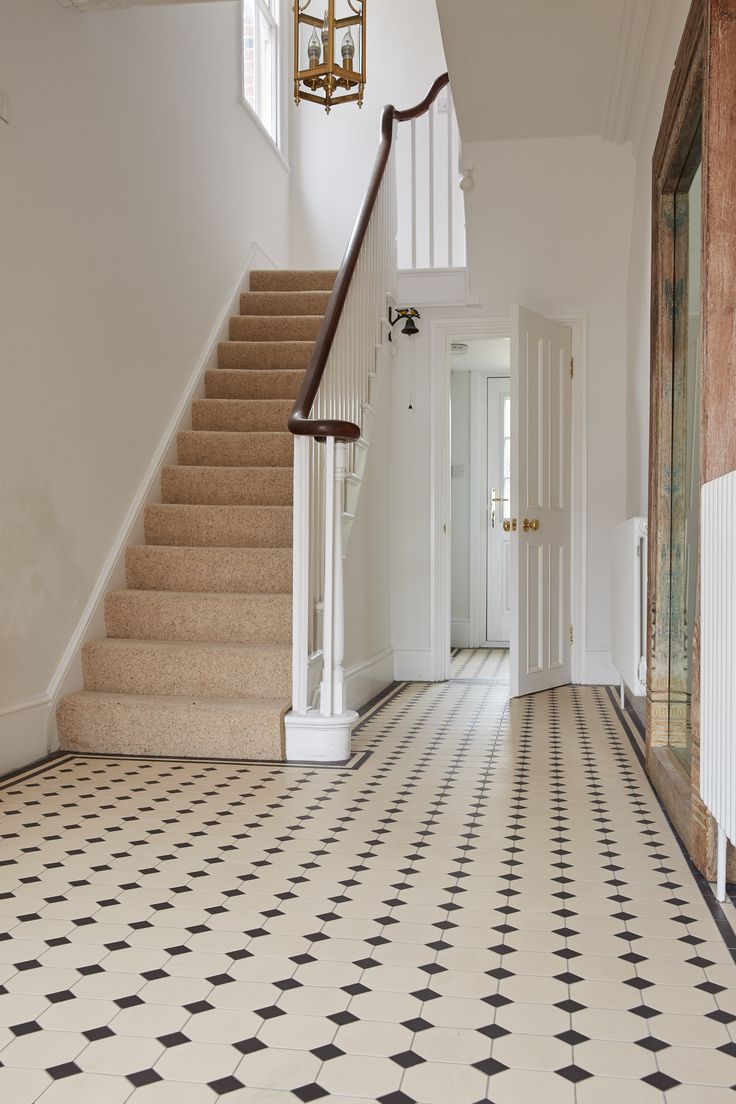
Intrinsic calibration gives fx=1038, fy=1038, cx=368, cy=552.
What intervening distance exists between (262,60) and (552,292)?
3382 mm

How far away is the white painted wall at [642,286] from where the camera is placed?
427 cm

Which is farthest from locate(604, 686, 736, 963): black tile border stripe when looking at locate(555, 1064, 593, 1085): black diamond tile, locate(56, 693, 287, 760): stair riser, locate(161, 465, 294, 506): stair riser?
locate(161, 465, 294, 506): stair riser

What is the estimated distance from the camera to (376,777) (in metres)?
3.94

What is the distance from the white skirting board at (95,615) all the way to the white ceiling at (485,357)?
6.69 ft

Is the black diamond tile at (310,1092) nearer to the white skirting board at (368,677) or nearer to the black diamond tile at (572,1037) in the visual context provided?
the black diamond tile at (572,1037)

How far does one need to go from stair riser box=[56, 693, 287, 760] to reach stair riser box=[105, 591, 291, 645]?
17.7 inches

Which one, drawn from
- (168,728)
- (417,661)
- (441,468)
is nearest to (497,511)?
(441,468)

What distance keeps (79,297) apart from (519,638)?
2.88 metres

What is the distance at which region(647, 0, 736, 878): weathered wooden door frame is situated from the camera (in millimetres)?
2664

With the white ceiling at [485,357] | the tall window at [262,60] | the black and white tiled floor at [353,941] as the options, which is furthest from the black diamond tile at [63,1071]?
the tall window at [262,60]

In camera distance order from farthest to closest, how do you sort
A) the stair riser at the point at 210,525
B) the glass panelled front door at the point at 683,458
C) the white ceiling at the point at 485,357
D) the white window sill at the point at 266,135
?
the white ceiling at the point at 485,357, the white window sill at the point at 266,135, the stair riser at the point at 210,525, the glass panelled front door at the point at 683,458

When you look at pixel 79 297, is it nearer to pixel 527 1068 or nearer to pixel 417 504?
pixel 417 504

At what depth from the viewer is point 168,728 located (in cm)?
424

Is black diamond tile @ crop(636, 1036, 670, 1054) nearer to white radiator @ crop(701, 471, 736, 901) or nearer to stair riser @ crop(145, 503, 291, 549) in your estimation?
white radiator @ crop(701, 471, 736, 901)
